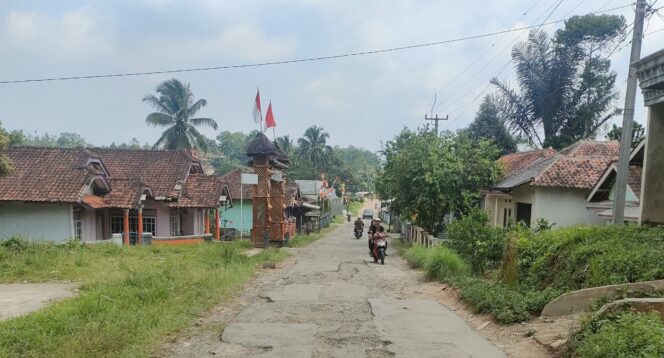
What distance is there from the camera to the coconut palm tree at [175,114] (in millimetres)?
38656

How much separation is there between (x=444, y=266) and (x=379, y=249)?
451 centimetres

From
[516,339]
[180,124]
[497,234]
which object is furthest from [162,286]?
[180,124]

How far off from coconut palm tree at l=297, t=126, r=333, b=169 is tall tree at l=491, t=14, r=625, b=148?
124ft

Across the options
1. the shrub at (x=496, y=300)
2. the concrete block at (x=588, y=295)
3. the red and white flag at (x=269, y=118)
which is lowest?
the shrub at (x=496, y=300)

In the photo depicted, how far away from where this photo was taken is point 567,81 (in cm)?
3172

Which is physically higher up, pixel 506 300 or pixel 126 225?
pixel 506 300

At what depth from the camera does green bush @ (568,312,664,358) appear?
408cm

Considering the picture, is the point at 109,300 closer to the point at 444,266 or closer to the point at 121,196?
the point at 444,266

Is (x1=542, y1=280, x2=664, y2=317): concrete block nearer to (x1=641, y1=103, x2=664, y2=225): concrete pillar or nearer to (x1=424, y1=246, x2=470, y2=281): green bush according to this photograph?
(x1=641, y1=103, x2=664, y2=225): concrete pillar

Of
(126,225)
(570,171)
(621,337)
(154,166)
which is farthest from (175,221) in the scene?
(621,337)

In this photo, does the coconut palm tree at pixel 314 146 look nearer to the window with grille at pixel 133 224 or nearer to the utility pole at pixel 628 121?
the window with grille at pixel 133 224

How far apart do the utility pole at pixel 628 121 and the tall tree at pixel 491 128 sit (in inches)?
943

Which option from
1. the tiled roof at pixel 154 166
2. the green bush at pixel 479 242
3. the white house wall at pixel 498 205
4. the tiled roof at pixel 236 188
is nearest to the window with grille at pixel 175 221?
the tiled roof at pixel 154 166

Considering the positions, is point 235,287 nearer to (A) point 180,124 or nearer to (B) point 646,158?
(B) point 646,158
